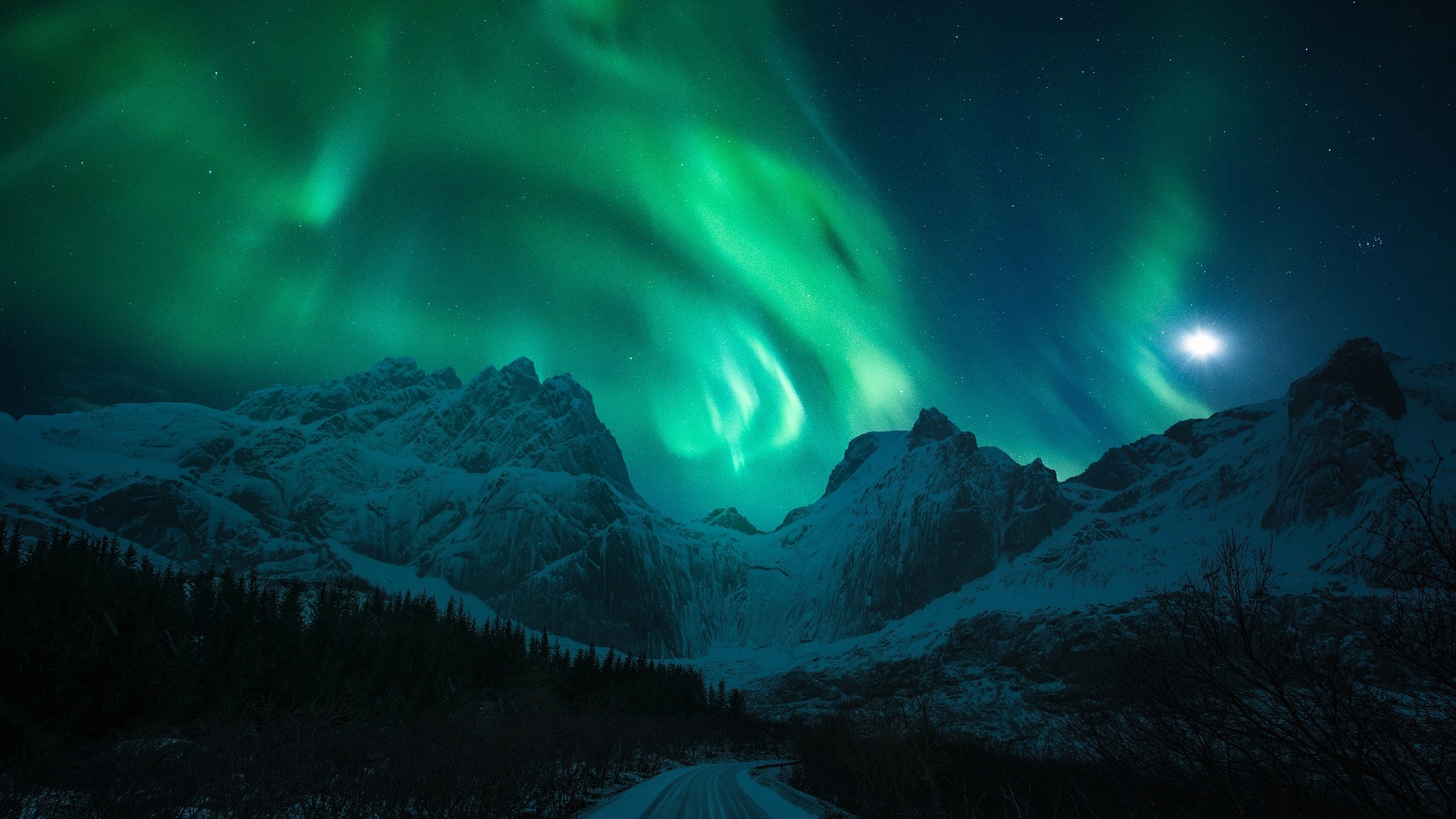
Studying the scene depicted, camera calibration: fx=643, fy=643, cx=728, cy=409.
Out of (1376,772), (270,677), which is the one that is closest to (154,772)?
(1376,772)

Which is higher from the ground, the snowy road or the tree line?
the tree line

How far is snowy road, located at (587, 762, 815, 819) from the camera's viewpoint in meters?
26.4

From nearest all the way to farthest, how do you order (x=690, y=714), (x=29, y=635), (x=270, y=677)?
(x=29, y=635) → (x=270, y=677) → (x=690, y=714)

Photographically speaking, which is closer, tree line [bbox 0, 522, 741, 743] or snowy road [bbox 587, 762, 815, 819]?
snowy road [bbox 587, 762, 815, 819]

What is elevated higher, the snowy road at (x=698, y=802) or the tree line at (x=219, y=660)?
the tree line at (x=219, y=660)

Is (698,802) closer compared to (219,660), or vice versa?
(698,802)

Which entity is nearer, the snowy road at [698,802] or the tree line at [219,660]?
the snowy road at [698,802]

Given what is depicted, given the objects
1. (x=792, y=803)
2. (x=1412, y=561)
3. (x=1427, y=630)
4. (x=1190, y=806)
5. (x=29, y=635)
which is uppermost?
(x=29, y=635)

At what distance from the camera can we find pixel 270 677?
5422cm

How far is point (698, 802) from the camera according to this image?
30.9 metres

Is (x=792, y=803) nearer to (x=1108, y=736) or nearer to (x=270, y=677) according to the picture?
(x=1108, y=736)

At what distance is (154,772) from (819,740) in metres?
49.3

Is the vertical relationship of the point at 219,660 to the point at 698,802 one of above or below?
above

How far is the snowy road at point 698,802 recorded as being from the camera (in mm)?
26422
